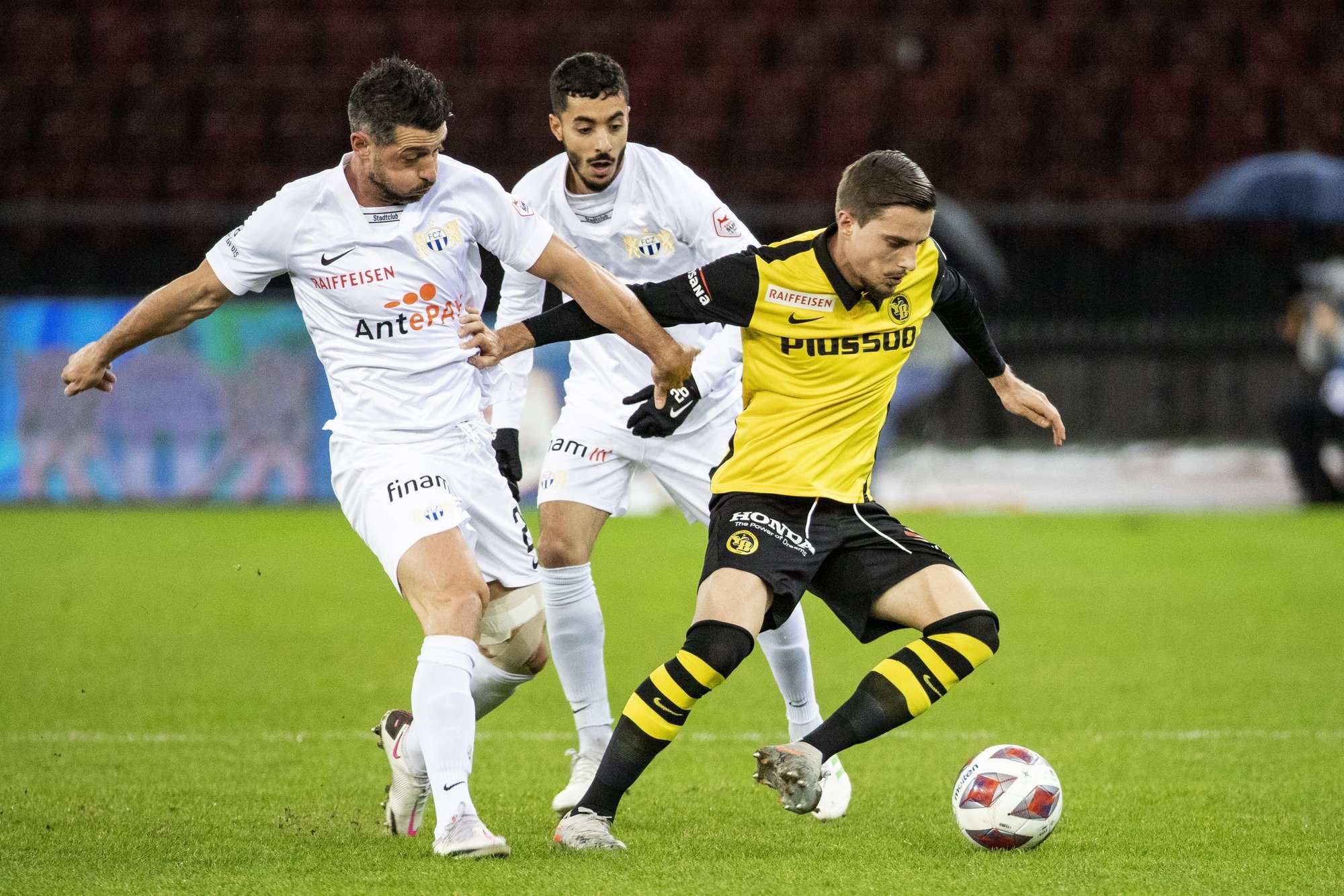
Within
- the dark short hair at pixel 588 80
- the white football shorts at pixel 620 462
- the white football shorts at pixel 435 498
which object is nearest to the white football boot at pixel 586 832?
the white football shorts at pixel 435 498

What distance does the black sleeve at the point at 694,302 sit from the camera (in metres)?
4.63

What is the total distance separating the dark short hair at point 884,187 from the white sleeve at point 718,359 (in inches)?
38.0

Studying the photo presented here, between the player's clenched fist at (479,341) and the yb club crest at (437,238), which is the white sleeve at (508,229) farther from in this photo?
the player's clenched fist at (479,341)

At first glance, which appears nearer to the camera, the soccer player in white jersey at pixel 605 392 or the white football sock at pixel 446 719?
the white football sock at pixel 446 719

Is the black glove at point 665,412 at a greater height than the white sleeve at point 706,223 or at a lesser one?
lesser

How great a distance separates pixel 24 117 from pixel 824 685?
46.2 feet

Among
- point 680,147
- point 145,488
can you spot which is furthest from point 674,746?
point 680,147

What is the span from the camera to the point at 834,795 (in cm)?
507

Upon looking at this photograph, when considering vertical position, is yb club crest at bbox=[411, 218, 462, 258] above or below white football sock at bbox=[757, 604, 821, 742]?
above

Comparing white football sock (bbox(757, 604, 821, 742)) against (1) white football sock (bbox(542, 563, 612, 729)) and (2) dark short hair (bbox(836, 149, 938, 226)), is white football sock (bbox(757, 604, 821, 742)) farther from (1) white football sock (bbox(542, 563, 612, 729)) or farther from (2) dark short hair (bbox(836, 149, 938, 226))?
(2) dark short hair (bbox(836, 149, 938, 226))

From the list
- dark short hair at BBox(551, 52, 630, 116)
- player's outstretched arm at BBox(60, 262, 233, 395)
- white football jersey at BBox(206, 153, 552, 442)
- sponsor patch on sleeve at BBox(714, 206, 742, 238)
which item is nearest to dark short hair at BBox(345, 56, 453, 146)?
white football jersey at BBox(206, 153, 552, 442)

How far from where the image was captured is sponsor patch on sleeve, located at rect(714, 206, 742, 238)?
5586 mm

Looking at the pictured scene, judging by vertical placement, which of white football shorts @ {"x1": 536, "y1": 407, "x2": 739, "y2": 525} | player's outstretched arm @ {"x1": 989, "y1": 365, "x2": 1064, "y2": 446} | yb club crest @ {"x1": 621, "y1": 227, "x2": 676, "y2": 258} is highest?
yb club crest @ {"x1": 621, "y1": 227, "x2": 676, "y2": 258}

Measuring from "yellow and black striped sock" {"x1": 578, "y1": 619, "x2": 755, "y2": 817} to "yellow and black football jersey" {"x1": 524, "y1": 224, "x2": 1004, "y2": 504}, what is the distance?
1.67 ft
